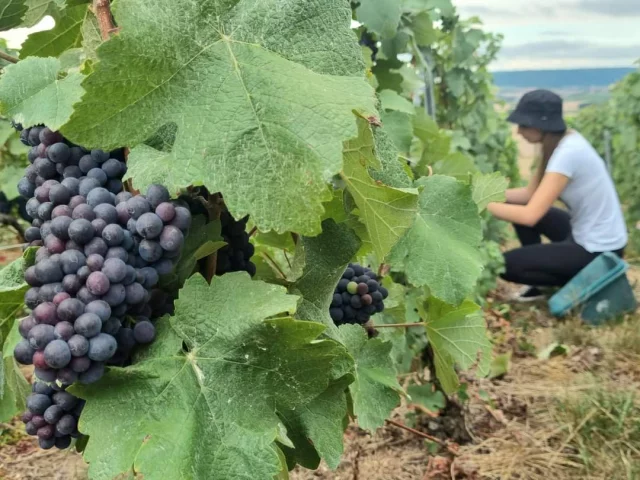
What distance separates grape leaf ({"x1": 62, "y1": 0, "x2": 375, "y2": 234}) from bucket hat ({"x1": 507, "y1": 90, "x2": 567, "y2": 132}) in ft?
12.9

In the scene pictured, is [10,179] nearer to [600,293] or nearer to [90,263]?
[90,263]

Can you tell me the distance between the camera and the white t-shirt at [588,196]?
4.30m

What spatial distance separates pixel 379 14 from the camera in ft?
7.05

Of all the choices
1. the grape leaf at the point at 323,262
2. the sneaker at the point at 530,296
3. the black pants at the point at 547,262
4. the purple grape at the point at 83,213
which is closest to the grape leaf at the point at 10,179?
the grape leaf at the point at 323,262

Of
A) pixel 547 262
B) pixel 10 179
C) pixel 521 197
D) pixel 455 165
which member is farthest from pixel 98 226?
pixel 521 197

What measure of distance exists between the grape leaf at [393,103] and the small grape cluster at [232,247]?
1.29 metres

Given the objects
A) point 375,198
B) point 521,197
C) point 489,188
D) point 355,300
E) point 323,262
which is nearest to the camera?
point 375,198

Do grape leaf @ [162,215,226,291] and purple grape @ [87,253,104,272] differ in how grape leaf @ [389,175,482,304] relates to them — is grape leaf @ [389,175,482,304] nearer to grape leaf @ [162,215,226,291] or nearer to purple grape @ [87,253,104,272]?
grape leaf @ [162,215,226,291]

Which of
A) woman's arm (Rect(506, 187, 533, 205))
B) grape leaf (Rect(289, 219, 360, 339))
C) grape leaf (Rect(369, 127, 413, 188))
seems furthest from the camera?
woman's arm (Rect(506, 187, 533, 205))

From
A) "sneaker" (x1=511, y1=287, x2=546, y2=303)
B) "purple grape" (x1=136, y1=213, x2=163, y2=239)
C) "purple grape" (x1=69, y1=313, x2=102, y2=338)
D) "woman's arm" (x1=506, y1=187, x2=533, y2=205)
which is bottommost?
"sneaker" (x1=511, y1=287, x2=546, y2=303)

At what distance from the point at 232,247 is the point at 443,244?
15.1 inches

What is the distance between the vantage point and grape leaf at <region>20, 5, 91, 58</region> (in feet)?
3.73

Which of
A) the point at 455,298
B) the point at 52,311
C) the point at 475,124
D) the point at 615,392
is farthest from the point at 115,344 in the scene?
the point at 475,124

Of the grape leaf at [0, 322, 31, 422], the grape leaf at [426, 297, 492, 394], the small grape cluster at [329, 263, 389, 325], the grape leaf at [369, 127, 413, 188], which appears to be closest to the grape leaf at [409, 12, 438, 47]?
the grape leaf at [426, 297, 492, 394]
